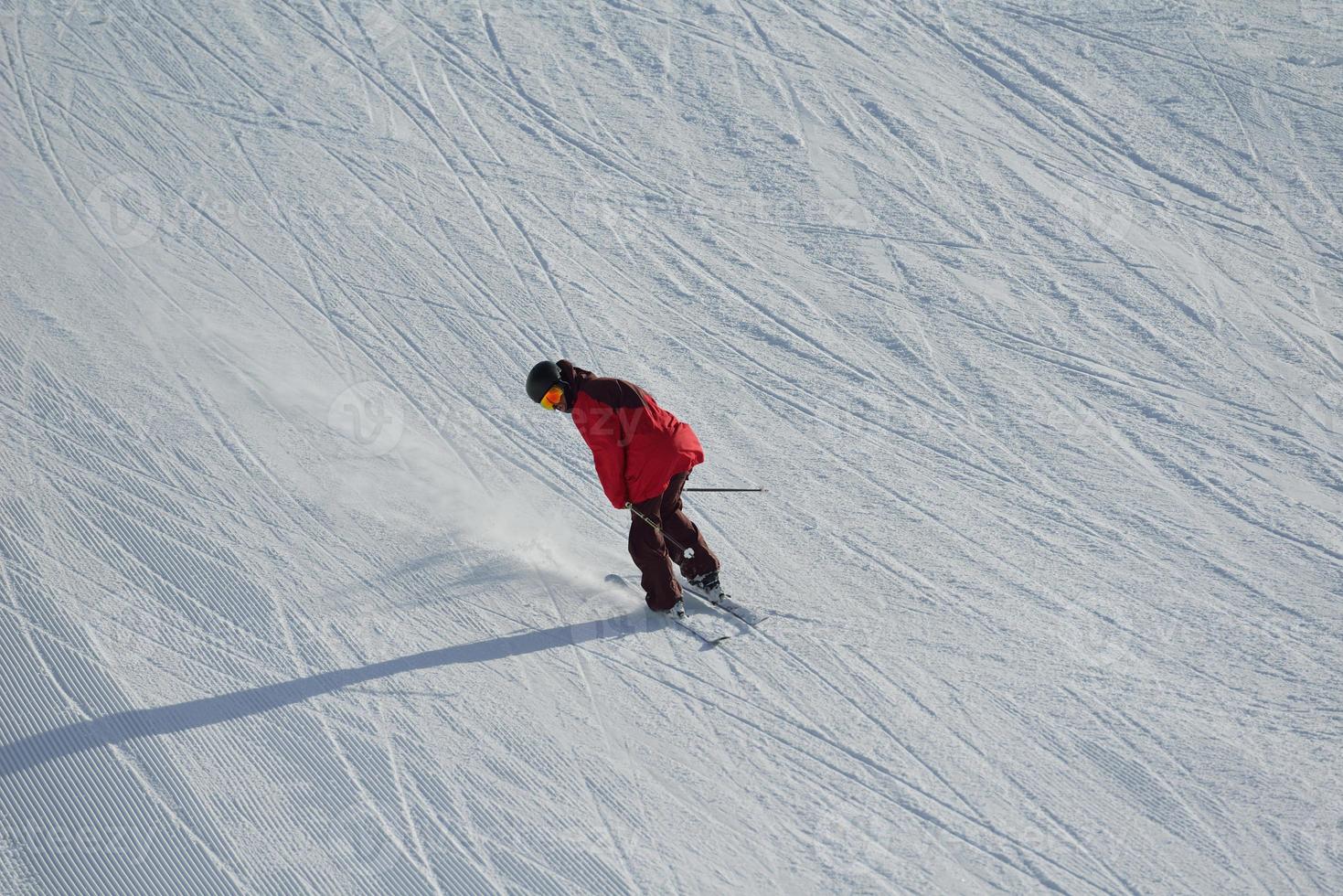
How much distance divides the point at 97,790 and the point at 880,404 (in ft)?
14.9

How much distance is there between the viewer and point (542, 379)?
4.86 metres

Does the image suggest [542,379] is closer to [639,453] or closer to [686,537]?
[639,453]

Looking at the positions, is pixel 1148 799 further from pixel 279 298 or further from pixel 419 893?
pixel 279 298

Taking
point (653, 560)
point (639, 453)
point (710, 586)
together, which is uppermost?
point (639, 453)

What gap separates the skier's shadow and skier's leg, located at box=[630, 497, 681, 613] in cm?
15

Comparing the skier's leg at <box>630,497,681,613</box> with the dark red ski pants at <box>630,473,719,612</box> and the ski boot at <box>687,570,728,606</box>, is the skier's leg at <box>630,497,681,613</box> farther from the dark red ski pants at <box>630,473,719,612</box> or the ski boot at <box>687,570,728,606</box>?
the ski boot at <box>687,570,728,606</box>

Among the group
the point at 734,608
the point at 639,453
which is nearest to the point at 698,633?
the point at 734,608

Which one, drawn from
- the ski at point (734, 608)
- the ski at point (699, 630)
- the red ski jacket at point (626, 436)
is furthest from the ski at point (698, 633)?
the red ski jacket at point (626, 436)

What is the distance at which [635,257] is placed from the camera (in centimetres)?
814

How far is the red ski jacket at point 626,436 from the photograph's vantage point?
16.1 ft

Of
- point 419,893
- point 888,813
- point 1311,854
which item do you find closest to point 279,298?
point 419,893

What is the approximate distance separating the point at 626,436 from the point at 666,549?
59 centimetres

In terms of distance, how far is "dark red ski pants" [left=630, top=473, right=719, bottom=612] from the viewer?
513 centimetres

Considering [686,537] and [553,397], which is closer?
[553,397]
